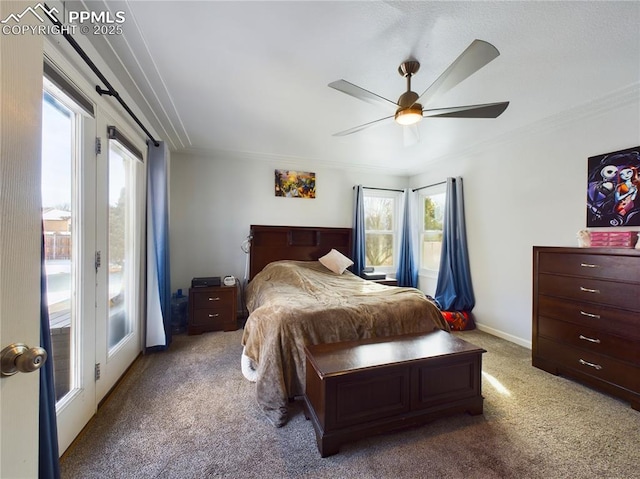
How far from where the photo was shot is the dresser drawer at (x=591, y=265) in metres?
1.97

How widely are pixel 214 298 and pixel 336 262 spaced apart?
5.89ft

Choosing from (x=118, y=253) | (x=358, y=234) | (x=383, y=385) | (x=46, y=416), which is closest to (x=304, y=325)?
(x=383, y=385)

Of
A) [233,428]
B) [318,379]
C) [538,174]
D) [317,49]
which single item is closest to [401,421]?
[318,379]

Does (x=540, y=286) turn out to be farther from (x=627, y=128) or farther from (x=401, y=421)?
(x=401, y=421)

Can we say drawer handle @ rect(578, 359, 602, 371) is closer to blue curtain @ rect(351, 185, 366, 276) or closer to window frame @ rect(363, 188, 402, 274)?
blue curtain @ rect(351, 185, 366, 276)

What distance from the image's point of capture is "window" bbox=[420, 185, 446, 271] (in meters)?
4.39

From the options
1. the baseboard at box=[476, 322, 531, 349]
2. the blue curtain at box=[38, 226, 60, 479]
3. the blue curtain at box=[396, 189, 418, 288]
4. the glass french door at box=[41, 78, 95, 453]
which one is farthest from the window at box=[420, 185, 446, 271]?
the blue curtain at box=[38, 226, 60, 479]

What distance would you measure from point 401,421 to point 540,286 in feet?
6.44

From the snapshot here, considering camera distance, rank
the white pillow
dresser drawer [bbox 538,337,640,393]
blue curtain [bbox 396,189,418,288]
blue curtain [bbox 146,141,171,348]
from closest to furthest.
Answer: dresser drawer [bbox 538,337,640,393] → blue curtain [bbox 146,141,171,348] → the white pillow → blue curtain [bbox 396,189,418,288]

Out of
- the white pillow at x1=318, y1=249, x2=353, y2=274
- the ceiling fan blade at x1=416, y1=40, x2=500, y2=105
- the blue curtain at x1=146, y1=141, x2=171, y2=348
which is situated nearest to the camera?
the ceiling fan blade at x1=416, y1=40, x2=500, y2=105

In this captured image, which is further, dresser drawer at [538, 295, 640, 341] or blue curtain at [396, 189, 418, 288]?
blue curtain at [396, 189, 418, 288]

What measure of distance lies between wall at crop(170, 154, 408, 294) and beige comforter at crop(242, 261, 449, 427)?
1.67 metres

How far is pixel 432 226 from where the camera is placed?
4.55 metres

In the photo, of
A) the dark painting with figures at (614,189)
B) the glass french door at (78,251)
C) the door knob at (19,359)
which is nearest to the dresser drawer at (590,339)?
the dark painting with figures at (614,189)
